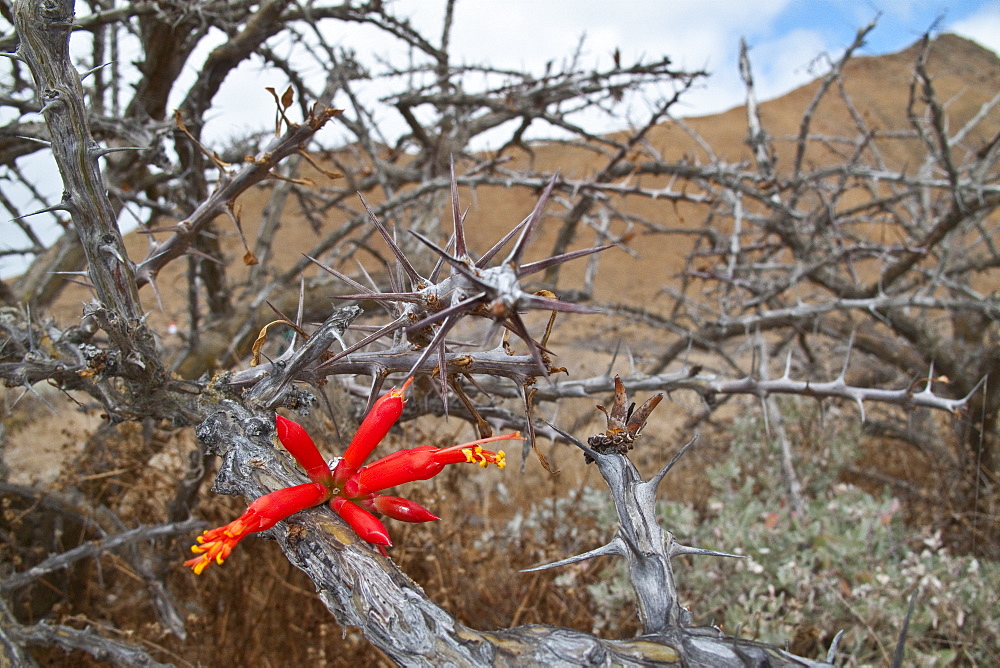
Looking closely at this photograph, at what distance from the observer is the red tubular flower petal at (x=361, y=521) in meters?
1.00

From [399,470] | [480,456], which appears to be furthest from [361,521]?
[480,456]

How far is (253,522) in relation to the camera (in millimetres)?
932

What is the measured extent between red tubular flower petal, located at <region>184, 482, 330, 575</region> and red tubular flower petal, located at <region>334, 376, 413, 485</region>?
11 centimetres

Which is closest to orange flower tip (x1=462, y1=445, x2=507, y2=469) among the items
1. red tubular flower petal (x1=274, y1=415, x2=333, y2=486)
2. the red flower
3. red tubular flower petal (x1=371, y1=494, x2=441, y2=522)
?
the red flower

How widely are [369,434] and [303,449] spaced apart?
4.6 inches

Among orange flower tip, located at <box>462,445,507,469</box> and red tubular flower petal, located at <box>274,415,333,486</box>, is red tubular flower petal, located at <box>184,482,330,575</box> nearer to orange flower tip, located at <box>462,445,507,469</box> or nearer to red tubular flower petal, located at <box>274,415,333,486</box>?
red tubular flower petal, located at <box>274,415,333,486</box>

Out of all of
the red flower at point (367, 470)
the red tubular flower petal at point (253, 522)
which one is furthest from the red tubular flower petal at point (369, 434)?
the red tubular flower petal at point (253, 522)

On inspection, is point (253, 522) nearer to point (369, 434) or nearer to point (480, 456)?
point (369, 434)

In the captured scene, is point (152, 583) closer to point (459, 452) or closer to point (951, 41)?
point (459, 452)

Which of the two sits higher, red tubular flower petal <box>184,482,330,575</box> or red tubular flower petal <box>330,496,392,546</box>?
red tubular flower petal <box>184,482,330,575</box>

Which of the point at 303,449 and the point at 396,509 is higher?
the point at 303,449

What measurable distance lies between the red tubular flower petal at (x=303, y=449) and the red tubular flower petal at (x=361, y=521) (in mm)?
52

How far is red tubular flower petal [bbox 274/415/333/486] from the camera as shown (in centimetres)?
109

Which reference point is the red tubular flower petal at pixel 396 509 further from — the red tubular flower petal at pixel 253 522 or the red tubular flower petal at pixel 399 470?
the red tubular flower petal at pixel 253 522
